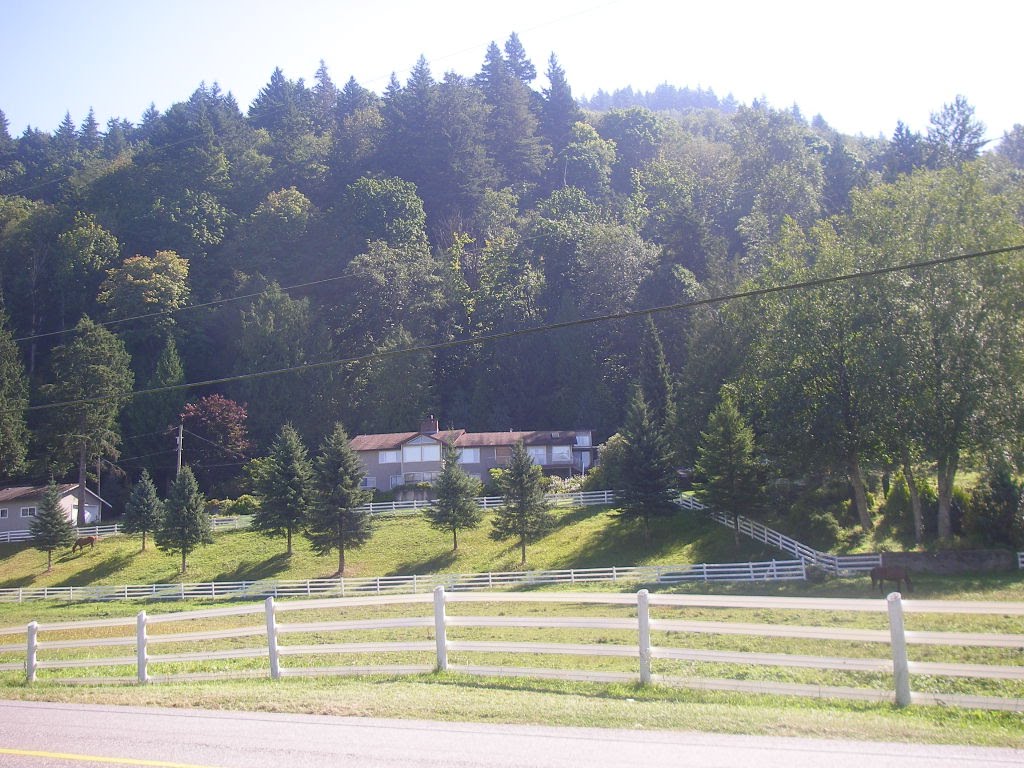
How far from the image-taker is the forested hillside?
37.2 m

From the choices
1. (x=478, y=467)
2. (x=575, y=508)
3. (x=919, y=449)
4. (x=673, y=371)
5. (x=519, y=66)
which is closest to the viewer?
(x=919, y=449)

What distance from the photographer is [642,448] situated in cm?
4697

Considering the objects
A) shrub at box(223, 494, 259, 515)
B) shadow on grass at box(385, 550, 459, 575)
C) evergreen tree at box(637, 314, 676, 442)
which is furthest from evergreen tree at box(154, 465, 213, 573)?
evergreen tree at box(637, 314, 676, 442)

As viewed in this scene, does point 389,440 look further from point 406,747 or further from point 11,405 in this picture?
point 406,747

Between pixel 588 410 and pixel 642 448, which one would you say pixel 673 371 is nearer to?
pixel 588 410

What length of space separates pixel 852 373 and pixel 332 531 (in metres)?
28.4

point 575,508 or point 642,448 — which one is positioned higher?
point 642,448

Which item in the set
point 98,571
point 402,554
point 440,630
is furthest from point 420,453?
point 440,630

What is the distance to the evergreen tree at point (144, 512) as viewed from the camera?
5450 cm

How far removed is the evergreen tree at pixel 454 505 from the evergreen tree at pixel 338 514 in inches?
155

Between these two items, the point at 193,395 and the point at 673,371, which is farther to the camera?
the point at 193,395

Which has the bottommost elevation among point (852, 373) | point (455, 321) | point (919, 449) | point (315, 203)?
point (919, 449)

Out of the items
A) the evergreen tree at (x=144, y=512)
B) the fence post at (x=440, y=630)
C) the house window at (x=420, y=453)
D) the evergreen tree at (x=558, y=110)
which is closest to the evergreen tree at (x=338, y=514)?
the evergreen tree at (x=144, y=512)

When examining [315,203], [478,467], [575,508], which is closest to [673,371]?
[478,467]
